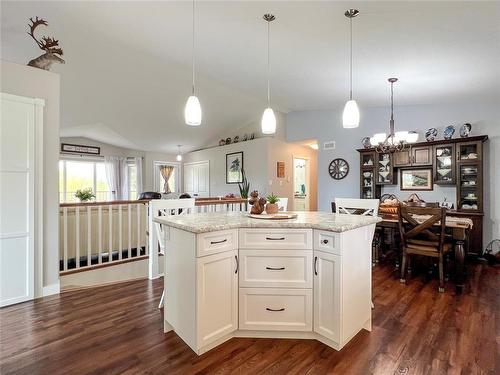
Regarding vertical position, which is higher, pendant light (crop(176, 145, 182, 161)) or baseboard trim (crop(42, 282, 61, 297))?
pendant light (crop(176, 145, 182, 161))

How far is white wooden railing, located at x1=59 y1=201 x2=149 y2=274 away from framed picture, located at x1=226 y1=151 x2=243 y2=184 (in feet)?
11.6

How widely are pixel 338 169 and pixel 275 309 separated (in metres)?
4.42

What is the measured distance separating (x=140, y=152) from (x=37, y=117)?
619cm

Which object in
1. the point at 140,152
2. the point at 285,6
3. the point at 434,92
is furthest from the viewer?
the point at 140,152

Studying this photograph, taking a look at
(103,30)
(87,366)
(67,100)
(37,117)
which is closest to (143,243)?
(37,117)

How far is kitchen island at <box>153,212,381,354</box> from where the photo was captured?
1.77 meters

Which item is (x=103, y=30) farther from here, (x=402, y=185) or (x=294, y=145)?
(x=402, y=185)

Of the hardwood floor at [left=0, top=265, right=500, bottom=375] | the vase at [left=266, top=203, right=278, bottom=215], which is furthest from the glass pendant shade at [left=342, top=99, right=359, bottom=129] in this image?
the hardwood floor at [left=0, top=265, right=500, bottom=375]

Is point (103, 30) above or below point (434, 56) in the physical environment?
above

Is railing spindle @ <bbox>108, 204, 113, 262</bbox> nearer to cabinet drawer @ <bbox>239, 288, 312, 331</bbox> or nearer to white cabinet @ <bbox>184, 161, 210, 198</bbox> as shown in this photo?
cabinet drawer @ <bbox>239, 288, 312, 331</bbox>

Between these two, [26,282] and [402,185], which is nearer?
[26,282]

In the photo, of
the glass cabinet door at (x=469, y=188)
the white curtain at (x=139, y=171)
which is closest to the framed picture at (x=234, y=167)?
the white curtain at (x=139, y=171)

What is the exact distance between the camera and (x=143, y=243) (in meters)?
3.84

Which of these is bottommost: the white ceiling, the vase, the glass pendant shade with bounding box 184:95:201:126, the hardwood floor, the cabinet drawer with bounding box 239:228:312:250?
the hardwood floor
